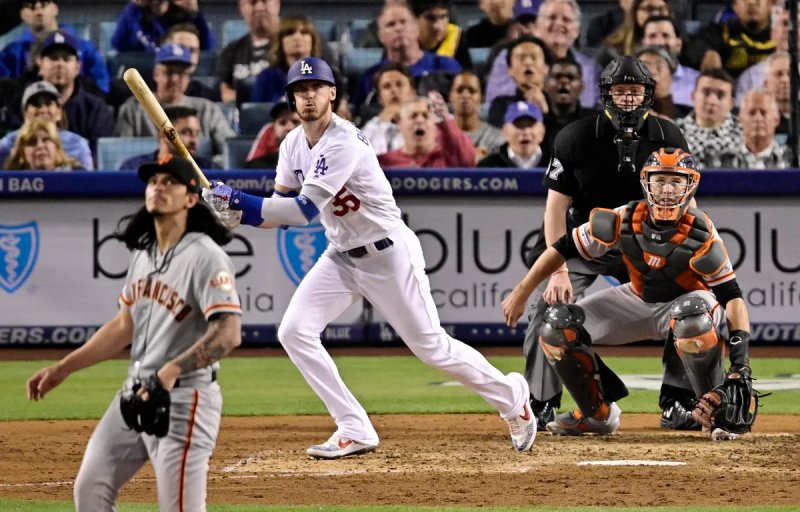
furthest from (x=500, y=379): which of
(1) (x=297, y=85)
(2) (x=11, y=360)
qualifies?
(2) (x=11, y=360)

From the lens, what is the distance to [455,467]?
656 cm

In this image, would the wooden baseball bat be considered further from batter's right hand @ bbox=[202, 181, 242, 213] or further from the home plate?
the home plate

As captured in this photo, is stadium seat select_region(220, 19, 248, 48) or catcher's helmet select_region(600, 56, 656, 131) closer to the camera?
catcher's helmet select_region(600, 56, 656, 131)

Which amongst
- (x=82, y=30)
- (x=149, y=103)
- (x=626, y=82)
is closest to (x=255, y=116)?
(x=82, y=30)

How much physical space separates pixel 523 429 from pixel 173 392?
117 inches

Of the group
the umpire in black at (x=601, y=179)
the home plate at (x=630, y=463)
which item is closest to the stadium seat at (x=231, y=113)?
the umpire in black at (x=601, y=179)

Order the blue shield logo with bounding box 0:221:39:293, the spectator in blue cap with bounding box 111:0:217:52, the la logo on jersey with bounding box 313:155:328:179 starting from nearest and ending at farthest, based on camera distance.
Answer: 1. the la logo on jersey with bounding box 313:155:328:179
2. the blue shield logo with bounding box 0:221:39:293
3. the spectator in blue cap with bounding box 111:0:217:52

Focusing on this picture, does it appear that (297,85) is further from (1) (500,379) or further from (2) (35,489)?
(2) (35,489)

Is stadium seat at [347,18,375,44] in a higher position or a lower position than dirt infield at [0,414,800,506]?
higher

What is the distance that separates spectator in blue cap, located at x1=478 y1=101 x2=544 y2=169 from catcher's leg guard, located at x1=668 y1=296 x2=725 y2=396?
200 inches

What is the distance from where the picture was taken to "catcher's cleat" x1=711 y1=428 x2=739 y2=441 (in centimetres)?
721

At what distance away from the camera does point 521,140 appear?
12.2 m

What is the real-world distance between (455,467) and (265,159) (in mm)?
6003

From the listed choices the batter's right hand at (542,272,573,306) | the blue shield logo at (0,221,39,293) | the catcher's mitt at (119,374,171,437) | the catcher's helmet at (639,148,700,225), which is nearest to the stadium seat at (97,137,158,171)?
the blue shield logo at (0,221,39,293)
